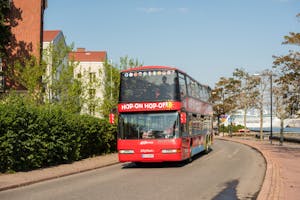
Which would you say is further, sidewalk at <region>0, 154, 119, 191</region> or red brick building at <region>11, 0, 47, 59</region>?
red brick building at <region>11, 0, 47, 59</region>

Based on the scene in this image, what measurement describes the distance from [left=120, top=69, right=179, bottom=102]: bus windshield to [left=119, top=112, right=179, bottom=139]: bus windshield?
0.68 meters

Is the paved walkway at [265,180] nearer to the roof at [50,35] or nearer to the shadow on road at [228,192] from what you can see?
the shadow on road at [228,192]

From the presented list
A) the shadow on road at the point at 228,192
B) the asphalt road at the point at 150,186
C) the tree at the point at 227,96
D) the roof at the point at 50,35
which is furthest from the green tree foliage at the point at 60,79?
the tree at the point at 227,96

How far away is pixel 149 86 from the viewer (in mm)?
18625

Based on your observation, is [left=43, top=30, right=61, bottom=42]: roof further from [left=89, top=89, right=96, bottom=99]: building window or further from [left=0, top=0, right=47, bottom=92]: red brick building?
[left=89, top=89, right=96, bottom=99]: building window

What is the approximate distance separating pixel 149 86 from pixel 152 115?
124 cm

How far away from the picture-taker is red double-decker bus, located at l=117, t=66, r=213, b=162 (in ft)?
59.9

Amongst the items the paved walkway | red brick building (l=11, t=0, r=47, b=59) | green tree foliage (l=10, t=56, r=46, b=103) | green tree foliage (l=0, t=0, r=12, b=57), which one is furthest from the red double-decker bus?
red brick building (l=11, t=0, r=47, b=59)

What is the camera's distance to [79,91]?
1138 inches

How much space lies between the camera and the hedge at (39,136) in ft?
52.4

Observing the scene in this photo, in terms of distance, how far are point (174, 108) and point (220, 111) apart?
210ft

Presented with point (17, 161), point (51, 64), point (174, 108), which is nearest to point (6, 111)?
point (17, 161)

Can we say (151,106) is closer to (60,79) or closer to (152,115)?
(152,115)

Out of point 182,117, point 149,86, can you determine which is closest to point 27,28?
point 149,86
